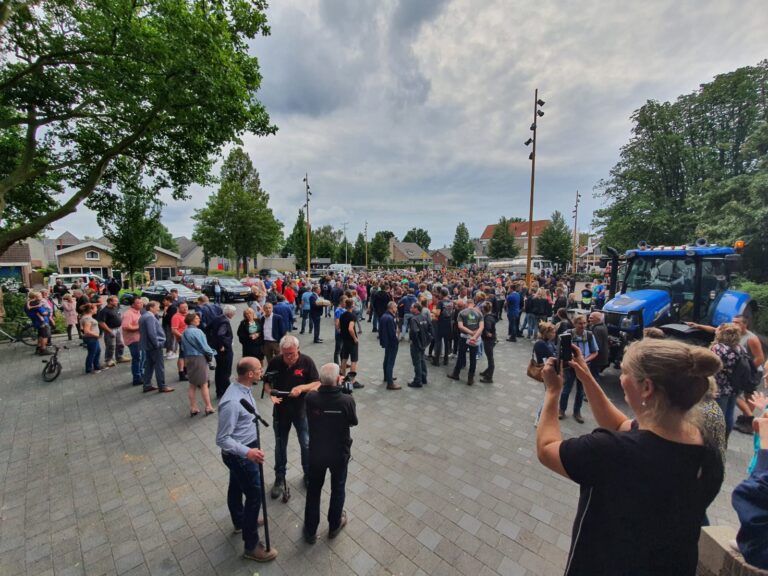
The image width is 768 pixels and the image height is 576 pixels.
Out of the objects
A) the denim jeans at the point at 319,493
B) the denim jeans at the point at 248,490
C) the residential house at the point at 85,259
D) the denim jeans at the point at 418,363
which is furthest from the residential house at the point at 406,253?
the denim jeans at the point at 248,490

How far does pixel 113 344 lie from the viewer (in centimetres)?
856

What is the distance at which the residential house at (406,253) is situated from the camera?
3238 inches

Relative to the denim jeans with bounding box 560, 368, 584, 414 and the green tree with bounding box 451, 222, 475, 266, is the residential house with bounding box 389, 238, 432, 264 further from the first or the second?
the denim jeans with bounding box 560, 368, 584, 414

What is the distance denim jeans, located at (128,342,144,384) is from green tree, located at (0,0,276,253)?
6.53 m

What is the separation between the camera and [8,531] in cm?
337

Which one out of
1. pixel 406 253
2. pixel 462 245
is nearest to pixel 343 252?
pixel 406 253

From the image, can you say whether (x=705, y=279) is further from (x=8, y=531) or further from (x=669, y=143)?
(x=669, y=143)

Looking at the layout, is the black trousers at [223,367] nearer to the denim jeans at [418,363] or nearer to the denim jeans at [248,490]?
the denim jeans at [248,490]

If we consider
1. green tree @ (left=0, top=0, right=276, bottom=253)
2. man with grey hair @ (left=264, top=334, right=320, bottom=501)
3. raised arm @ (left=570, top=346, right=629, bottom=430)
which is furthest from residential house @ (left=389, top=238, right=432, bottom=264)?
raised arm @ (left=570, top=346, right=629, bottom=430)

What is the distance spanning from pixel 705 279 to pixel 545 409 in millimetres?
8845

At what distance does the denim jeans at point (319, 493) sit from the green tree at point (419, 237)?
326 ft

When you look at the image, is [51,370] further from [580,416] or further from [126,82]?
[580,416]

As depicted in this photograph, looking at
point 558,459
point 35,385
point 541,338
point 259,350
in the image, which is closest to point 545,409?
point 558,459

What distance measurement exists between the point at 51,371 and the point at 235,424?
8049 mm
